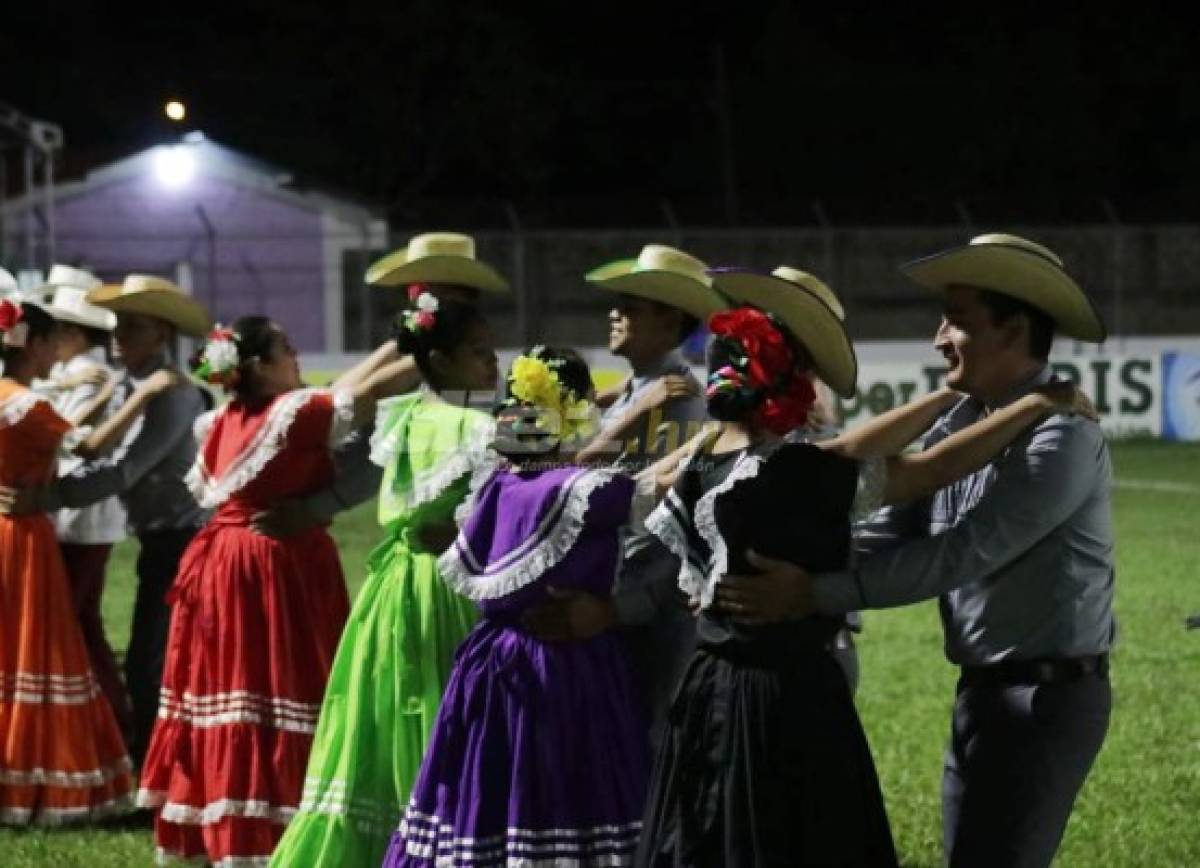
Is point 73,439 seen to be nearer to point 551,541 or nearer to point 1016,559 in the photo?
point 551,541

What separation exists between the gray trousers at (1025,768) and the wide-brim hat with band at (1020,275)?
79cm

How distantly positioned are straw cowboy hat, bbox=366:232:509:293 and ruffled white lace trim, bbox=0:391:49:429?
1.40 m

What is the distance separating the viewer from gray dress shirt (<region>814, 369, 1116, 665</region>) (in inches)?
184

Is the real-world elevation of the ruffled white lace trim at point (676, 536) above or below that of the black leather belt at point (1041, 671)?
above

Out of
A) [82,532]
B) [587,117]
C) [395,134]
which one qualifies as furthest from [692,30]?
[82,532]

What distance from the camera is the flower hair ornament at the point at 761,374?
4.67 metres

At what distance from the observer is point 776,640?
4.70m

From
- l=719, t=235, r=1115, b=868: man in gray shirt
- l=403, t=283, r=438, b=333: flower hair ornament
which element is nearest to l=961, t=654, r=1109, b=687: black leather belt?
l=719, t=235, r=1115, b=868: man in gray shirt

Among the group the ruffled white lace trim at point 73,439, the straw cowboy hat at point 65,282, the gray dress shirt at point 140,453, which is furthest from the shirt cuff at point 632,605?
the straw cowboy hat at point 65,282

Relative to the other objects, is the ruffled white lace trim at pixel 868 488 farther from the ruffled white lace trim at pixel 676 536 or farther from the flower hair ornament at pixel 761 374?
the ruffled white lace trim at pixel 676 536

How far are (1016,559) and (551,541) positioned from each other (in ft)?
4.03

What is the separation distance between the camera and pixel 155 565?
9.12 metres

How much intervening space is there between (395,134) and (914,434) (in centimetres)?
4030

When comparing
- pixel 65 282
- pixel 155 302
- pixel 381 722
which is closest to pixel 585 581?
pixel 381 722
